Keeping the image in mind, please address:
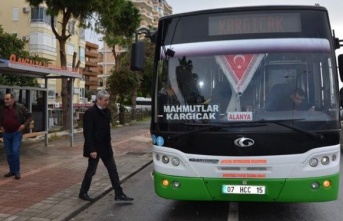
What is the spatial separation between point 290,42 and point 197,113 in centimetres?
150

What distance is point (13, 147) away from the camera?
28.1ft

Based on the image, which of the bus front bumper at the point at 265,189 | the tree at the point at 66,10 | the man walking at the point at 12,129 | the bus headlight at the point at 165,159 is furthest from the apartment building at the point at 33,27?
the bus front bumper at the point at 265,189

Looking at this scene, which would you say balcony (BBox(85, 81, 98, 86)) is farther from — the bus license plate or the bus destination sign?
the bus license plate

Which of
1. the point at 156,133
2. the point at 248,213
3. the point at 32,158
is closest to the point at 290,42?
the point at 156,133

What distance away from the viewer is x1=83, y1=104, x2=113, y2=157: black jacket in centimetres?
665

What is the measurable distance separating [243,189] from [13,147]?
16.7 ft

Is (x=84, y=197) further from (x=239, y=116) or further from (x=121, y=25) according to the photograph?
(x=121, y=25)

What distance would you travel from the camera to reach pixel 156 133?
18.9 ft

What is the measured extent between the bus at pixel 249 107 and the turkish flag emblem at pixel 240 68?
13mm

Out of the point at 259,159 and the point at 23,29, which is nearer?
the point at 259,159

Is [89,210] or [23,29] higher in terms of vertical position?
[23,29]

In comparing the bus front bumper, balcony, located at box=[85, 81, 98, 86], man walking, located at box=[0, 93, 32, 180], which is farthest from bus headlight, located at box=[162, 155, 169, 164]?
balcony, located at box=[85, 81, 98, 86]

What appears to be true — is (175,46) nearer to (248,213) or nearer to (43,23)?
(248,213)

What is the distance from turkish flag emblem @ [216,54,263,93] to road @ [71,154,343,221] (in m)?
1.85
